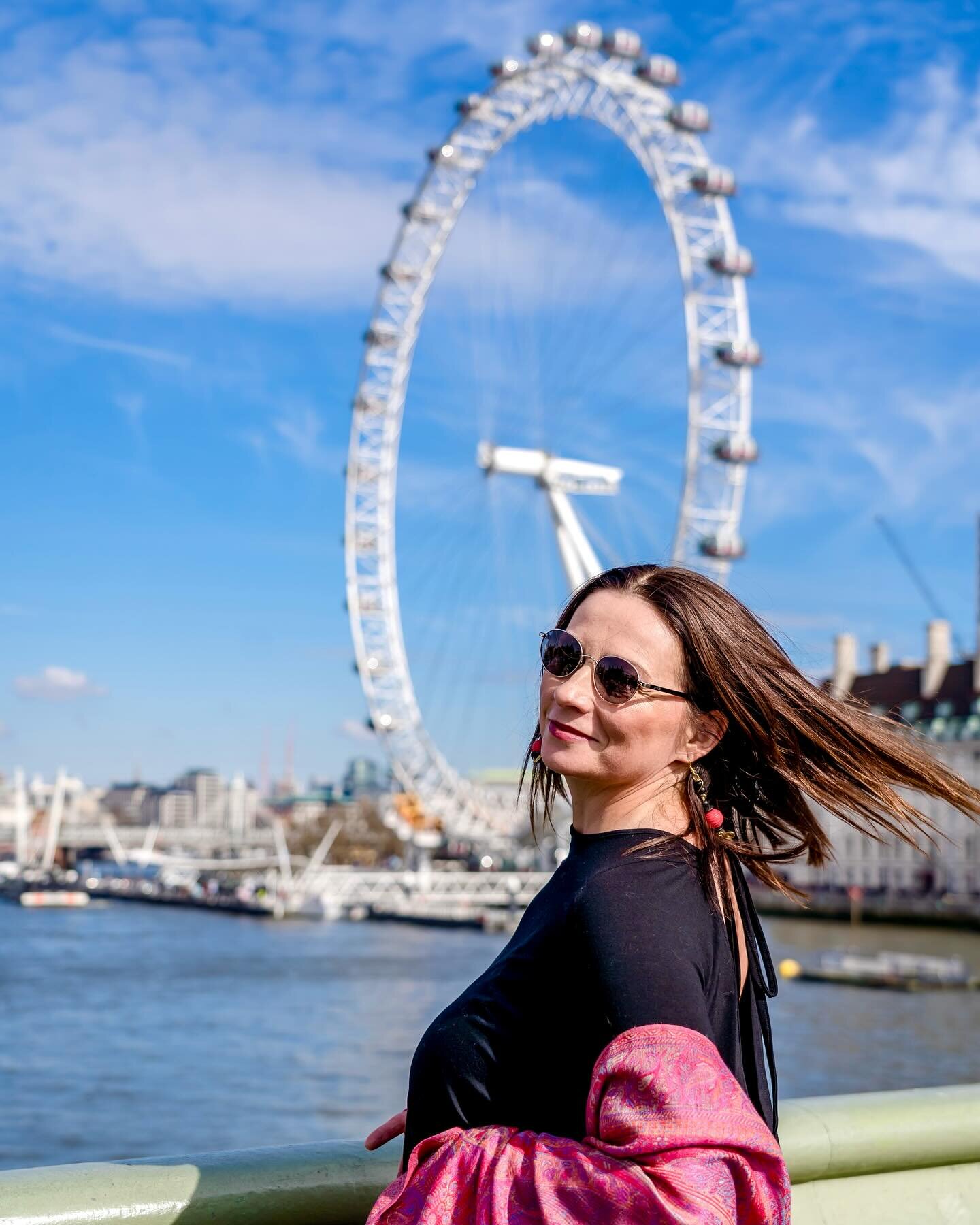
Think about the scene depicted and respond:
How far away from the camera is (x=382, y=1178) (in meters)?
1.79

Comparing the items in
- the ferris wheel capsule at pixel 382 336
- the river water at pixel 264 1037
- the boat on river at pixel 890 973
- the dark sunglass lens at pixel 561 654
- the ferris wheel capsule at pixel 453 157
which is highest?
the ferris wheel capsule at pixel 453 157

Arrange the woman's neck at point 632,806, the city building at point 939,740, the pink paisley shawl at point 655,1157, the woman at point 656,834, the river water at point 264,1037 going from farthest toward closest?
the city building at point 939,740, the river water at point 264,1037, the woman's neck at point 632,806, the woman at point 656,834, the pink paisley shawl at point 655,1157

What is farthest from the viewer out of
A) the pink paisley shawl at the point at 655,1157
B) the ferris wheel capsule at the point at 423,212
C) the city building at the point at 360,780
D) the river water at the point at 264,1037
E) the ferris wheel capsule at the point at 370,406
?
the city building at the point at 360,780

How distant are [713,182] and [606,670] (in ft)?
81.4

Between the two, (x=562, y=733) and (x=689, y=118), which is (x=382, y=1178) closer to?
(x=562, y=733)

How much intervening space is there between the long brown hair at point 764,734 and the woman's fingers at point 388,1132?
44 centimetres

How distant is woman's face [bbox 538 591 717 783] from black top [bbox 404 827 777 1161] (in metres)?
0.08

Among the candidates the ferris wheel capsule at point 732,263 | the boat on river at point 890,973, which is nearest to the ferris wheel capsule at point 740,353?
the ferris wheel capsule at point 732,263

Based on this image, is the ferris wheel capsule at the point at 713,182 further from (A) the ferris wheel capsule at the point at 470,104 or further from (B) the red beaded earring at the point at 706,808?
(B) the red beaded earring at the point at 706,808

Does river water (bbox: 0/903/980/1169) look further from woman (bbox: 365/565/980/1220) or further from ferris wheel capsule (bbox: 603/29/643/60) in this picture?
ferris wheel capsule (bbox: 603/29/643/60)

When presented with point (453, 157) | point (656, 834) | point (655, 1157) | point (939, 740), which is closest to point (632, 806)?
point (656, 834)

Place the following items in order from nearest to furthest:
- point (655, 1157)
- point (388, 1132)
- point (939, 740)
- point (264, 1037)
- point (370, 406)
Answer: point (655, 1157), point (388, 1132), point (264, 1037), point (370, 406), point (939, 740)

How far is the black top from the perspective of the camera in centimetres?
125

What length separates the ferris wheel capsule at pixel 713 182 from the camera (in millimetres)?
25172
